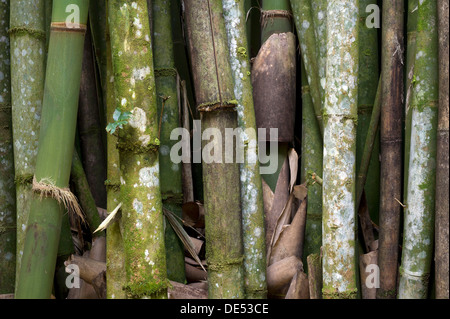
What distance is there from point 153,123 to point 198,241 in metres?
0.56

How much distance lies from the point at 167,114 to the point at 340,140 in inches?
25.5

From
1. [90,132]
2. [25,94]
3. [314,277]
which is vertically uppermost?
[25,94]

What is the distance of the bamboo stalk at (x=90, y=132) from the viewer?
7.57 feet

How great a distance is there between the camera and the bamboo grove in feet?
5.62

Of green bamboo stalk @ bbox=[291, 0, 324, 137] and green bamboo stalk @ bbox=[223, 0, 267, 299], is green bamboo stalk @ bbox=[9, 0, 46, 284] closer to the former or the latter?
green bamboo stalk @ bbox=[223, 0, 267, 299]

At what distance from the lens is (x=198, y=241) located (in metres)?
2.09

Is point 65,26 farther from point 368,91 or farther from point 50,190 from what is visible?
point 368,91

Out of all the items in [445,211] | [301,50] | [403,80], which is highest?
[301,50]

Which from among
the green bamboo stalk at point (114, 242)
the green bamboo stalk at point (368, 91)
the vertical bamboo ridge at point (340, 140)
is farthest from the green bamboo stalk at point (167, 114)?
the green bamboo stalk at point (368, 91)

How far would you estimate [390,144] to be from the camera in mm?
1851

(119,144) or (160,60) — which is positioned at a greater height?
(160,60)

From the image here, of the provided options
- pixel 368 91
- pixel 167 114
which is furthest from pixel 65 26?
pixel 368 91
